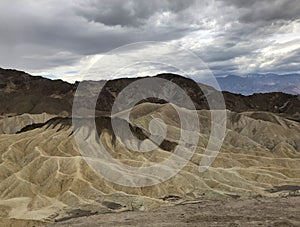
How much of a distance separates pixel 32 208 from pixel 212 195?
35.2m

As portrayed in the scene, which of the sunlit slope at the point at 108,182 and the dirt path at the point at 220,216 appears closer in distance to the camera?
the dirt path at the point at 220,216

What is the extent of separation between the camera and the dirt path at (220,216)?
2973 centimetres

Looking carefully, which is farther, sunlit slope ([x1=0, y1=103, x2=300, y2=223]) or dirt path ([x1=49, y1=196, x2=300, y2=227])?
sunlit slope ([x1=0, y1=103, x2=300, y2=223])

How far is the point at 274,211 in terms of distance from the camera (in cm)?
3259

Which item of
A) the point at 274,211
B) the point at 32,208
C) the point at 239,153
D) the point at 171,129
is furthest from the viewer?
the point at 171,129

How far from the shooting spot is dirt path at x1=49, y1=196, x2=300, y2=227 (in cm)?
2973


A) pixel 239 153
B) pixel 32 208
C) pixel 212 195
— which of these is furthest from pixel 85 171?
pixel 239 153

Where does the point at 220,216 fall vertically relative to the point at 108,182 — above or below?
above

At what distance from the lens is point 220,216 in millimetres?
31766

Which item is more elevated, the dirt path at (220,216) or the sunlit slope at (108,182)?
the dirt path at (220,216)

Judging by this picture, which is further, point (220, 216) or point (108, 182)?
point (108, 182)

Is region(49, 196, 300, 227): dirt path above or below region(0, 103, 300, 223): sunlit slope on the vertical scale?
above

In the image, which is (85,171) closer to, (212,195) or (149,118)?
(212,195)

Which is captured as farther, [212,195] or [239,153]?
[239,153]
